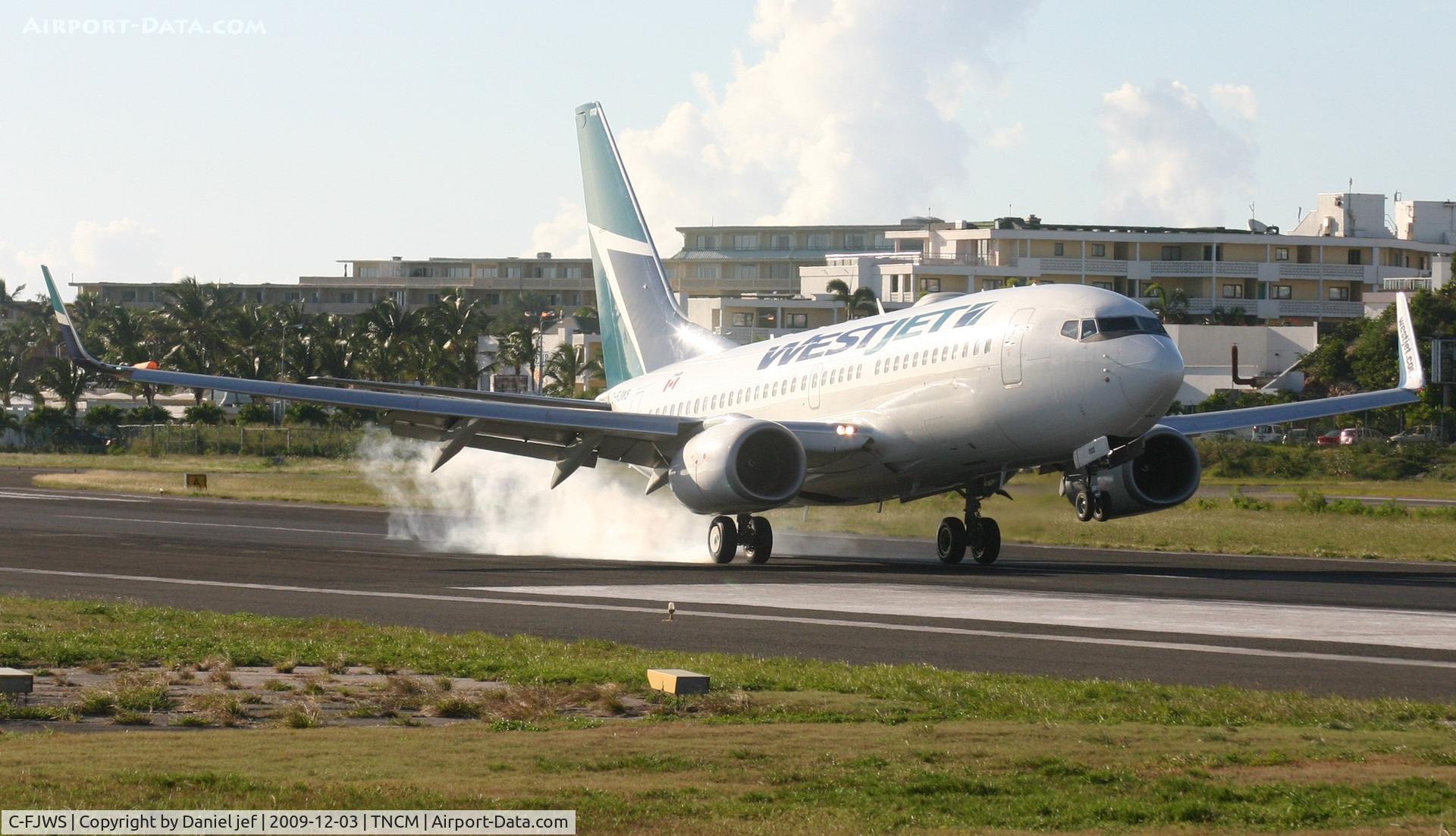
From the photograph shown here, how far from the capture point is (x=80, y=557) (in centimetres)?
3391

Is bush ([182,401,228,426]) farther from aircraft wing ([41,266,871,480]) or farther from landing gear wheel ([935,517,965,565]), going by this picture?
landing gear wheel ([935,517,965,565])

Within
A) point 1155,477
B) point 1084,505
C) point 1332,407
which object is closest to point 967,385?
point 1084,505

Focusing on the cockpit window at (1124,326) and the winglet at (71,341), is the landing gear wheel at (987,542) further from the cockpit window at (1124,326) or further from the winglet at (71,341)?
the winglet at (71,341)

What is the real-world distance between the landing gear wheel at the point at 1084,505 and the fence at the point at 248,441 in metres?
67.1

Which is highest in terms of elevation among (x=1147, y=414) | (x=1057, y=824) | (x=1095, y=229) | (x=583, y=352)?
(x=1095, y=229)

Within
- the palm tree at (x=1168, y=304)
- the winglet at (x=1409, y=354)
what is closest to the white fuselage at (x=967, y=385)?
the winglet at (x=1409, y=354)

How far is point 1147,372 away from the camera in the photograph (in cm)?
2731

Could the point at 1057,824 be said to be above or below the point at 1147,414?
below

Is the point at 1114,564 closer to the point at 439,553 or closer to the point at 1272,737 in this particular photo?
the point at 439,553

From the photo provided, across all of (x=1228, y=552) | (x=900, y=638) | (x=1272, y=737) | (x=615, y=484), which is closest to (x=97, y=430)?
(x=615, y=484)

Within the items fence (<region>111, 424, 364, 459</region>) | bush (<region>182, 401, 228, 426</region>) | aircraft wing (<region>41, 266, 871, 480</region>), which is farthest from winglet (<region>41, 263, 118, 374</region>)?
bush (<region>182, 401, 228, 426</region>)

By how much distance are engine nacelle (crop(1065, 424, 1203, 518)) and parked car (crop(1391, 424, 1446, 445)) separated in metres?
59.5

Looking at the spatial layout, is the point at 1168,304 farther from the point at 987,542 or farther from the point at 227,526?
the point at 987,542

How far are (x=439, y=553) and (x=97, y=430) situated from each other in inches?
3087
